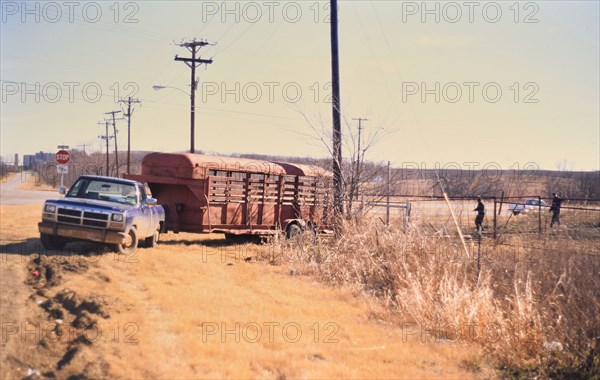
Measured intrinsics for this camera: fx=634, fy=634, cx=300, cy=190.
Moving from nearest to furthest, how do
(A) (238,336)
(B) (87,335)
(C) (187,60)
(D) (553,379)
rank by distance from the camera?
(B) (87,335), (D) (553,379), (A) (238,336), (C) (187,60)

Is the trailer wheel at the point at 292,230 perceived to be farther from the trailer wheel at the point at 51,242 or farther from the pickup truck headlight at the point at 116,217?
the trailer wheel at the point at 51,242

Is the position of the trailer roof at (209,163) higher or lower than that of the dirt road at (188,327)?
higher

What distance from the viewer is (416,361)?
8.30 metres

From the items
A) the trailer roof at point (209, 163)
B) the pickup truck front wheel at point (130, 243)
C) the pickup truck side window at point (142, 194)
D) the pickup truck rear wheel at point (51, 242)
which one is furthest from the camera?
the trailer roof at point (209, 163)

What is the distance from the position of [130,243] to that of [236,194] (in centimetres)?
434

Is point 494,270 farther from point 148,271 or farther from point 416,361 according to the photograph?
point 148,271

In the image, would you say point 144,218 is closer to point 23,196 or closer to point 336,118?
point 336,118

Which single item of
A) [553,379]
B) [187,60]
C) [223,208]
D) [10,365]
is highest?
[187,60]

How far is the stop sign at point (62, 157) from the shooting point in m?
24.5

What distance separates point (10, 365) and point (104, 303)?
8.53ft

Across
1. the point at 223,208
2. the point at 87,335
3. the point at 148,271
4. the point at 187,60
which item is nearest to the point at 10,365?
the point at 87,335

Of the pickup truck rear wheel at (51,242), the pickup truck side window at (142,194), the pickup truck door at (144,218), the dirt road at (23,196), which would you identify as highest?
the pickup truck side window at (142,194)

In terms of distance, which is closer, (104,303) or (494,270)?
(104,303)

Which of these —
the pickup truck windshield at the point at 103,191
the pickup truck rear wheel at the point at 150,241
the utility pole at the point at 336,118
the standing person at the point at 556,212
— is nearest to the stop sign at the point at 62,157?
the pickup truck rear wheel at the point at 150,241
